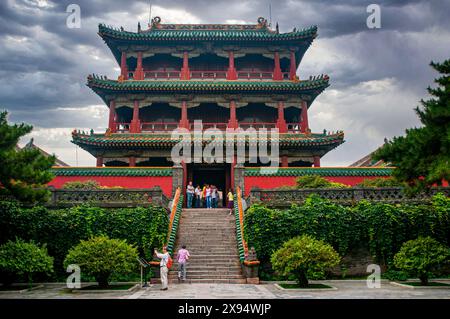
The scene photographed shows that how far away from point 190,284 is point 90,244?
10.8 feet

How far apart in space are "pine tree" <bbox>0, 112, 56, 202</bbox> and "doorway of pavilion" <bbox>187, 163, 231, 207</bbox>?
13.6 metres

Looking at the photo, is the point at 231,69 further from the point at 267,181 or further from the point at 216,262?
the point at 216,262

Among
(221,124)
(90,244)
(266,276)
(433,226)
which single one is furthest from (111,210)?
(221,124)

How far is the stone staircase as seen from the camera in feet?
42.5

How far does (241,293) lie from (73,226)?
6.66 metres

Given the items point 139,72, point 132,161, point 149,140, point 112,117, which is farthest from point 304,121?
point 112,117

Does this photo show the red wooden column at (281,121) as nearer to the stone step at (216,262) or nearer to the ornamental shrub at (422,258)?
the stone step at (216,262)

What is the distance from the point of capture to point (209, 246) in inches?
579

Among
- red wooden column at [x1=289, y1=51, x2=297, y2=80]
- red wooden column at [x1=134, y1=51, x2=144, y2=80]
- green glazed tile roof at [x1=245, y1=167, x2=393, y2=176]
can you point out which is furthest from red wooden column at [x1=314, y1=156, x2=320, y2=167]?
red wooden column at [x1=134, y1=51, x2=144, y2=80]

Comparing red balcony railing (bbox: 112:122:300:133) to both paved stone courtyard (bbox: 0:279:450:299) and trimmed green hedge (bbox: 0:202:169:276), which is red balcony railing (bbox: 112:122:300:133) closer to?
trimmed green hedge (bbox: 0:202:169:276)

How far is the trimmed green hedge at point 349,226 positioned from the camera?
13.6 meters

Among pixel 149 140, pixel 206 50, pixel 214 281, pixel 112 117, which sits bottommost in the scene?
pixel 214 281

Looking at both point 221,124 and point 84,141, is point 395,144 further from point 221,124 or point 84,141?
point 84,141

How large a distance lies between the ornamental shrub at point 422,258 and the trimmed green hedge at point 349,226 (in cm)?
187
